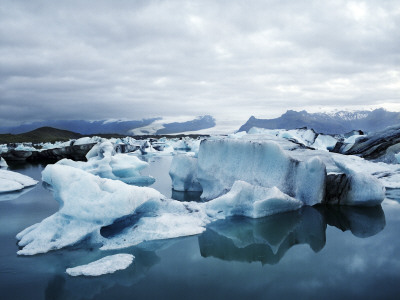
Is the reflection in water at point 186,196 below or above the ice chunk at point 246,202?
below

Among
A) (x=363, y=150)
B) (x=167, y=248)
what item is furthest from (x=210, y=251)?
(x=363, y=150)

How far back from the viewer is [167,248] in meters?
4.82

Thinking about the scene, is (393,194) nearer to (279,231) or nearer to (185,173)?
(279,231)

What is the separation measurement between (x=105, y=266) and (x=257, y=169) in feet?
14.4

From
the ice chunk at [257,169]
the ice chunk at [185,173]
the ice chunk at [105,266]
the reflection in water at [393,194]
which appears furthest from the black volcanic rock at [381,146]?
the ice chunk at [105,266]

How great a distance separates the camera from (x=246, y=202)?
6.45 meters

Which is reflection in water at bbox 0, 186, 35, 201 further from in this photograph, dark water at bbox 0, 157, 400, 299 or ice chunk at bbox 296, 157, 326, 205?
ice chunk at bbox 296, 157, 326, 205

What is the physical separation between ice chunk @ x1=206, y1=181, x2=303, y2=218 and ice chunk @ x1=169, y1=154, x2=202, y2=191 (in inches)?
106

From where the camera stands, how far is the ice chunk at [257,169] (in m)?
7.23

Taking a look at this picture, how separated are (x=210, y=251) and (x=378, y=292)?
83.4 inches

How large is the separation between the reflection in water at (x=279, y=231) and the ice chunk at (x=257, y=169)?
0.51 meters

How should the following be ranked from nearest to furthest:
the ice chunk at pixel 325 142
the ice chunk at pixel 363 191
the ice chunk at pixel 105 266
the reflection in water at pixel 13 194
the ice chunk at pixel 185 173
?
1. the ice chunk at pixel 105 266
2. the ice chunk at pixel 363 191
3. the reflection in water at pixel 13 194
4. the ice chunk at pixel 185 173
5. the ice chunk at pixel 325 142

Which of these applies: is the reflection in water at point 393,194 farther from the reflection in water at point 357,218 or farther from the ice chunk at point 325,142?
the ice chunk at point 325,142

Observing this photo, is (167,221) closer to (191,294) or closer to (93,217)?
(93,217)
